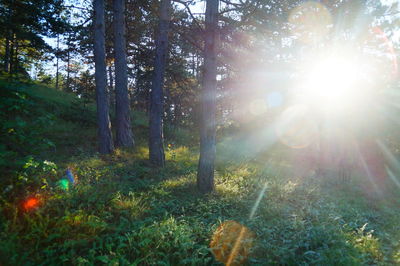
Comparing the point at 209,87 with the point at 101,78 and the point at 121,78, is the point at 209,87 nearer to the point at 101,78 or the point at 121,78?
the point at 101,78

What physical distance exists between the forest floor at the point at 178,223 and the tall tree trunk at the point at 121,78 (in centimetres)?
214

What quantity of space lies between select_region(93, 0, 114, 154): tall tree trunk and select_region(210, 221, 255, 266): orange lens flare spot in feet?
22.3

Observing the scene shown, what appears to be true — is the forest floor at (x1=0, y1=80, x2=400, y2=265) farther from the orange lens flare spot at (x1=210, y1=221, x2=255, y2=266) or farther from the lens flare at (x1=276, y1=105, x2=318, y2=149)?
the lens flare at (x1=276, y1=105, x2=318, y2=149)

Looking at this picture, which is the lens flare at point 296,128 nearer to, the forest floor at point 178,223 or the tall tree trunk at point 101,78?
the forest floor at point 178,223

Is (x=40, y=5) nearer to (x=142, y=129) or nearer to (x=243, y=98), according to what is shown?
(x=142, y=129)

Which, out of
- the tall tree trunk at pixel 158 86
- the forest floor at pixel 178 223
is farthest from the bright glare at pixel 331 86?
the tall tree trunk at pixel 158 86

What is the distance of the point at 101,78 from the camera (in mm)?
9648

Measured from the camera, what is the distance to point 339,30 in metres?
14.8

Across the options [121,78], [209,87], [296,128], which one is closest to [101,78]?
[121,78]

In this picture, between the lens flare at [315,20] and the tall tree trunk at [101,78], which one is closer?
the tall tree trunk at [101,78]

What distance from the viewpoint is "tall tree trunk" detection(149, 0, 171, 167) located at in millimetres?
9031

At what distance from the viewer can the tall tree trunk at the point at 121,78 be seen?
416 inches

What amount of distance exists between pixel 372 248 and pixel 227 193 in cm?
373

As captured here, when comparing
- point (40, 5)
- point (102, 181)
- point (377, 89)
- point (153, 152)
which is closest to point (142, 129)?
point (153, 152)
